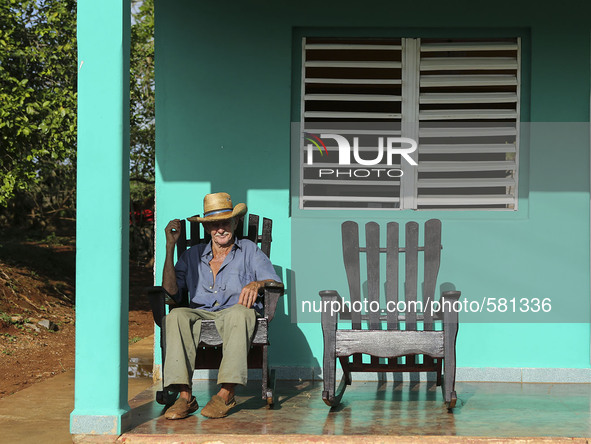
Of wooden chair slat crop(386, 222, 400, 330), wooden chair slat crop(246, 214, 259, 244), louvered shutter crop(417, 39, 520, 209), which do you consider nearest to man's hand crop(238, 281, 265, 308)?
wooden chair slat crop(246, 214, 259, 244)

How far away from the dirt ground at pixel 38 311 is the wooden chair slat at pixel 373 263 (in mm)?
3094

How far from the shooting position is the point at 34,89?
31.2 feet

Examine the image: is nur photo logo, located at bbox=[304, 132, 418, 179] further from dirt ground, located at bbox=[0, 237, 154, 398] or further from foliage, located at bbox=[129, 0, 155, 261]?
foliage, located at bbox=[129, 0, 155, 261]

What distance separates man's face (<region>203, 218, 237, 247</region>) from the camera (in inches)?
206

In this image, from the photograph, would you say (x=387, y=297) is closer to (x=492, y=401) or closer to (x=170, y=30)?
(x=492, y=401)

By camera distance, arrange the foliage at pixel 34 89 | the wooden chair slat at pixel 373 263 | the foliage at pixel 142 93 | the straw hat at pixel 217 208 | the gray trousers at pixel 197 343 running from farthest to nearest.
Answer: the foliage at pixel 142 93, the foliage at pixel 34 89, the wooden chair slat at pixel 373 263, the straw hat at pixel 217 208, the gray trousers at pixel 197 343

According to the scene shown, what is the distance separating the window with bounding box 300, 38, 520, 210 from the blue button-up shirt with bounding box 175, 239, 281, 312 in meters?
1.00

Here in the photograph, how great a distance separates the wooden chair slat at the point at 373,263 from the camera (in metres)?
5.42

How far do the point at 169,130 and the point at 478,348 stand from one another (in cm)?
286

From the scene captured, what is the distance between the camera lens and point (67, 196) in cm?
1520

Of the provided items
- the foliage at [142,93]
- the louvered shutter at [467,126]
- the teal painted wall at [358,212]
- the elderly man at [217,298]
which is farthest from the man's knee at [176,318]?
the foliage at [142,93]

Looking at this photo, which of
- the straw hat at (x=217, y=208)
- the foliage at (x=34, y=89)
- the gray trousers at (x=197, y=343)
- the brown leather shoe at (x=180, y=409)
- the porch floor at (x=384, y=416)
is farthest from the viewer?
the foliage at (x=34, y=89)

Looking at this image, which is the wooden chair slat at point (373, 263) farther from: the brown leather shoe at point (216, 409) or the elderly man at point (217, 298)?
the brown leather shoe at point (216, 409)

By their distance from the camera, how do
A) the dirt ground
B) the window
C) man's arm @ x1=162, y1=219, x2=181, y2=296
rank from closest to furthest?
man's arm @ x1=162, y1=219, x2=181, y2=296
the window
the dirt ground
